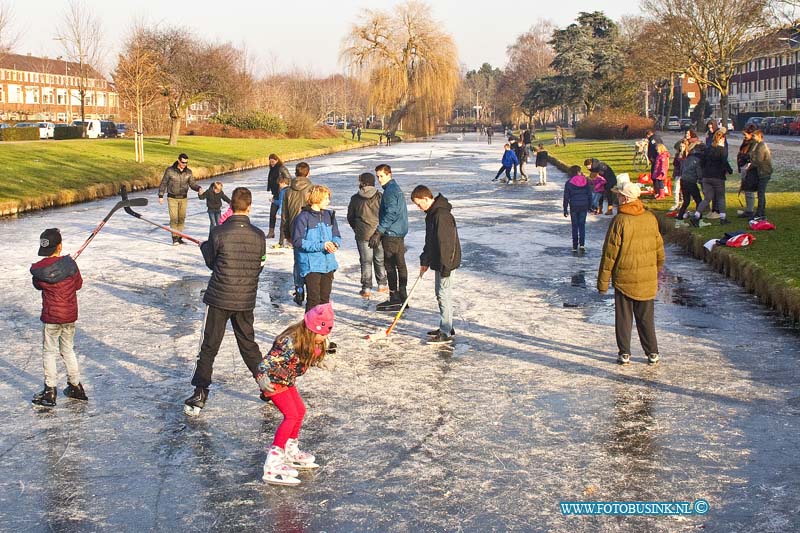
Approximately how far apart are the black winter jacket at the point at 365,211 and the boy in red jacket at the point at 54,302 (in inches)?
192

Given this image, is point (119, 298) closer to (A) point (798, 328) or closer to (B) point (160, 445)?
(B) point (160, 445)

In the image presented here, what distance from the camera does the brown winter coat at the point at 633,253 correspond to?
8.33m

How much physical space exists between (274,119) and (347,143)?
254 inches

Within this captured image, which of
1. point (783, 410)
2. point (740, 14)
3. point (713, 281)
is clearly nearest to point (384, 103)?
point (740, 14)

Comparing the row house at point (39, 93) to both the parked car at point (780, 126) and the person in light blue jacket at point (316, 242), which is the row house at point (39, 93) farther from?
the person in light blue jacket at point (316, 242)

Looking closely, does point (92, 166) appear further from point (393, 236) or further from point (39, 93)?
point (39, 93)

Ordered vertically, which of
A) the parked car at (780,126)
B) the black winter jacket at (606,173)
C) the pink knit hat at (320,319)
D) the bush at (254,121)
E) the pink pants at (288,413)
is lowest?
the pink pants at (288,413)

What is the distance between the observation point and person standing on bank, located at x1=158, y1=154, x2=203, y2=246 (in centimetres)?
1623

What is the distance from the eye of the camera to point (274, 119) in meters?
73.4

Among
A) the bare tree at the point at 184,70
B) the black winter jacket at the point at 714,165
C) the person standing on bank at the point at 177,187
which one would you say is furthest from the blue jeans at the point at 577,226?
the bare tree at the point at 184,70

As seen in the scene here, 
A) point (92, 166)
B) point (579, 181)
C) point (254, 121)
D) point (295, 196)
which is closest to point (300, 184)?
point (295, 196)

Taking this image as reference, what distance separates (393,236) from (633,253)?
3610 millimetres

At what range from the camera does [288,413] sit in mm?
5754

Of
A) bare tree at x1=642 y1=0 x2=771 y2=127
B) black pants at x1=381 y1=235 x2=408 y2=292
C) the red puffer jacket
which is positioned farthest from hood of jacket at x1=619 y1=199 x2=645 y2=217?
bare tree at x1=642 y1=0 x2=771 y2=127
